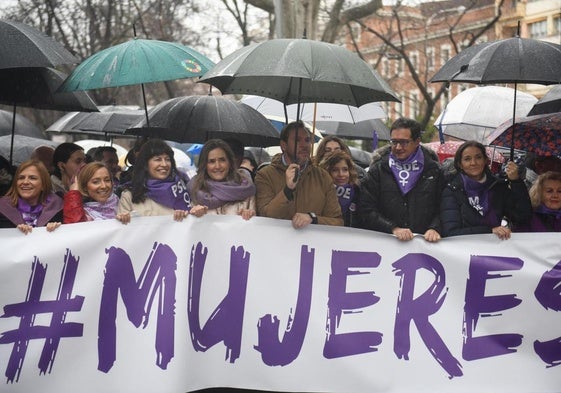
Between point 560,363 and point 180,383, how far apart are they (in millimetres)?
2235

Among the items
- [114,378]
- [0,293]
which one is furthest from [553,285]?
[0,293]

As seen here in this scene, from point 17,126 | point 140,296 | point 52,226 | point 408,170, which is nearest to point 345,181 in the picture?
point 408,170

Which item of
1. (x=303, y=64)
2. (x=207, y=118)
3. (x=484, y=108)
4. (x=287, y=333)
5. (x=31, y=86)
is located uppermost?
(x=303, y=64)

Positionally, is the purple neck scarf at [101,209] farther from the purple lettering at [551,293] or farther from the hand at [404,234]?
the purple lettering at [551,293]

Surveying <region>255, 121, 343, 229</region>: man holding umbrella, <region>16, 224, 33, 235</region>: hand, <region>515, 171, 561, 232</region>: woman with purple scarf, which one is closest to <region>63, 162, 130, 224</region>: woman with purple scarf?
<region>16, 224, 33, 235</region>: hand

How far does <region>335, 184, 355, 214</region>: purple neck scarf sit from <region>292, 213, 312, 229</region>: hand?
83 centimetres

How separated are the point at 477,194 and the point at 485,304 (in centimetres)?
72

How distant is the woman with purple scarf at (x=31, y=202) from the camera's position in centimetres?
507

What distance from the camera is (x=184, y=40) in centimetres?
2538

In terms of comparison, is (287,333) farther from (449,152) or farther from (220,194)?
(449,152)

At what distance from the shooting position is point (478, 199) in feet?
18.0

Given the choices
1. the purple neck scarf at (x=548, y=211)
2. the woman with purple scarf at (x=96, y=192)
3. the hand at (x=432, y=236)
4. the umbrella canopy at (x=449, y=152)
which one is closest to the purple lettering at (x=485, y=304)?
the hand at (x=432, y=236)

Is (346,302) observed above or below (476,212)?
below

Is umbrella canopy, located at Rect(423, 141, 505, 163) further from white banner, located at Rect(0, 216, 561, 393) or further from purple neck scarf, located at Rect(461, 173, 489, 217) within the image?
white banner, located at Rect(0, 216, 561, 393)
